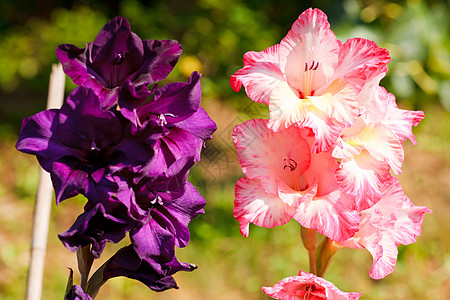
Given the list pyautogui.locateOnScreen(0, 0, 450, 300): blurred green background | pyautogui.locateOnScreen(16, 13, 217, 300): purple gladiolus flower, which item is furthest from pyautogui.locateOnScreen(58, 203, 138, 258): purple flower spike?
pyautogui.locateOnScreen(0, 0, 450, 300): blurred green background

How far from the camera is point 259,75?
64 centimetres

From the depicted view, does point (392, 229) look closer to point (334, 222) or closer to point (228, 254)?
point (334, 222)

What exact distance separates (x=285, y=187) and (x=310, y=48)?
18 cm

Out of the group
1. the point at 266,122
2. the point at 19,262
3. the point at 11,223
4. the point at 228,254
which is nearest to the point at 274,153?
the point at 266,122

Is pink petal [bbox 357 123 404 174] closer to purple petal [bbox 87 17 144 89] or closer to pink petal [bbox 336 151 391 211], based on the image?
pink petal [bbox 336 151 391 211]

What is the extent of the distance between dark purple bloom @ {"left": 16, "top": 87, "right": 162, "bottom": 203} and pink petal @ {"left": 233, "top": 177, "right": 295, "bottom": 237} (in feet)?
0.46

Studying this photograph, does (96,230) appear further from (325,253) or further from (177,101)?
(325,253)

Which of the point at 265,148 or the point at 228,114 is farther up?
the point at 265,148

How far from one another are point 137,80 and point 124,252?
207 millimetres

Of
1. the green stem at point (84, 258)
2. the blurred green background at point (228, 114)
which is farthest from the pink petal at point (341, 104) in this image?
the blurred green background at point (228, 114)

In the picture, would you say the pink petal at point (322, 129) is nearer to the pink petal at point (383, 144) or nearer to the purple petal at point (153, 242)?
the pink petal at point (383, 144)

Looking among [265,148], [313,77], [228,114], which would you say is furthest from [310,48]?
[228,114]

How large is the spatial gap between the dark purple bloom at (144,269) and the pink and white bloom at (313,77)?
21 centimetres

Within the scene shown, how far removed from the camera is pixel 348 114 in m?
0.62
